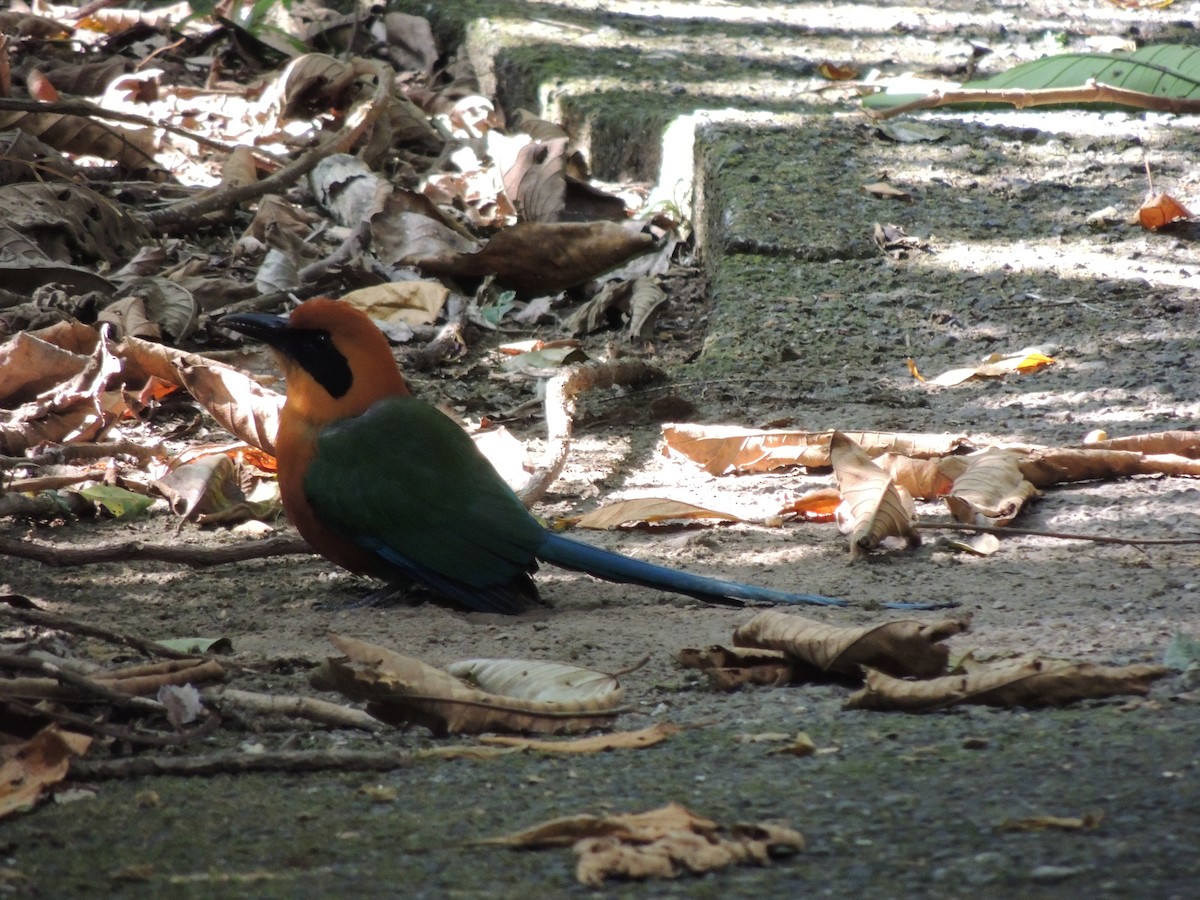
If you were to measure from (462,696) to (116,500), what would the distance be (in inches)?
76.9

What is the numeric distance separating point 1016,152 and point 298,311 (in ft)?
10.9

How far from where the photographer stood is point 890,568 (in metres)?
3.14

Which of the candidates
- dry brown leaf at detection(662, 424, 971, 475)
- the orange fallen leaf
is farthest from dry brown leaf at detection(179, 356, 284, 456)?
the orange fallen leaf

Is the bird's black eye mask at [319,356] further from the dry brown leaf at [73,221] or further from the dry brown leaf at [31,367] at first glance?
the dry brown leaf at [73,221]

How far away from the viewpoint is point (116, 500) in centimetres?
373

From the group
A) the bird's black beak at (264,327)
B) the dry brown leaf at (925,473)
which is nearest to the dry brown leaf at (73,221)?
the bird's black beak at (264,327)

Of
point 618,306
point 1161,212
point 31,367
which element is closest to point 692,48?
point 618,306

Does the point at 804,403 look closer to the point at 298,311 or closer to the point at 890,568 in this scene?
the point at 890,568

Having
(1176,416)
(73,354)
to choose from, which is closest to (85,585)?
(73,354)

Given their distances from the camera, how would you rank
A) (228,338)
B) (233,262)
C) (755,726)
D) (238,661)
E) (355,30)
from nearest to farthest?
(755,726) → (238,661) → (228,338) → (233,262) → (355,30)

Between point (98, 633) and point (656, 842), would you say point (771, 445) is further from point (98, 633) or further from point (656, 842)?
point (656, 842)

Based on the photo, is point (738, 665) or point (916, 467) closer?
point (738, 665)

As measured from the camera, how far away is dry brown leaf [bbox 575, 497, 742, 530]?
3520 millimetres

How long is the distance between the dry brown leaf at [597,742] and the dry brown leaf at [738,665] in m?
0.30
